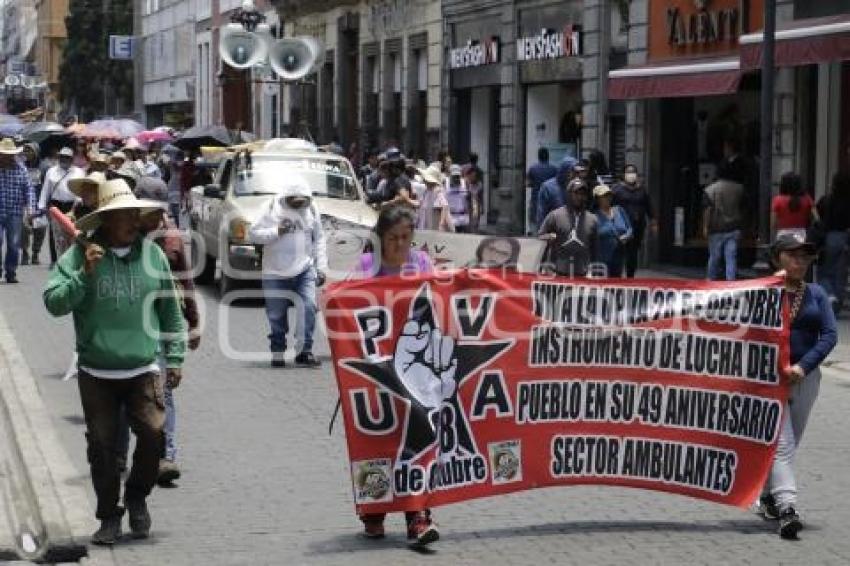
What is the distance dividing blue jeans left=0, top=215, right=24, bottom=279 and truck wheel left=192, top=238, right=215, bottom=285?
232 centimetres

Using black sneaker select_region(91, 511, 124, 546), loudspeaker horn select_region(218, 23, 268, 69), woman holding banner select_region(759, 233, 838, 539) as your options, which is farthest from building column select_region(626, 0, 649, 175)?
black sneaker select_region(91, 511, 124, 546)

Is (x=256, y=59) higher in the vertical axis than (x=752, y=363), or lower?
higher

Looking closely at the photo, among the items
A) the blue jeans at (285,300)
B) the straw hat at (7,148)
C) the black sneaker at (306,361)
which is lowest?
the black sneaker at (306,361)

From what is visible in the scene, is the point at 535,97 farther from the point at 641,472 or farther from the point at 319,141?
the point at 641,472

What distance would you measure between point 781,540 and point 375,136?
34459mm

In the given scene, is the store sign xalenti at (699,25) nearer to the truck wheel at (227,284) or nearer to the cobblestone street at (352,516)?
the truck wheel at (227,284)

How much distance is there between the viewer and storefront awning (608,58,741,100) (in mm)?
21562

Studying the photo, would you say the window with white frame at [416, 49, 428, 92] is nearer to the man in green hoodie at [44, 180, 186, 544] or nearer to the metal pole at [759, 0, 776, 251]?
the metal pole at [759, 0, 776, 251]

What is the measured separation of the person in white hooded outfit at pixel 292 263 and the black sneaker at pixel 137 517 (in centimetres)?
660

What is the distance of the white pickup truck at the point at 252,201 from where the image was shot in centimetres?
1997

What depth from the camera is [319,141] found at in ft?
156

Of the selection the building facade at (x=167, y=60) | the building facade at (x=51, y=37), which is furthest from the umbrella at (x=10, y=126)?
the building facade at (x=51, y=37)

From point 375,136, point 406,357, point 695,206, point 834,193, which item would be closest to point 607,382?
point 406,357

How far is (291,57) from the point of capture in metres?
28.4
